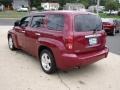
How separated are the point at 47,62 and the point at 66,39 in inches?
43.7

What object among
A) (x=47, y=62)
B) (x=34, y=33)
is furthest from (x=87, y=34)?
(x=34, y=33)

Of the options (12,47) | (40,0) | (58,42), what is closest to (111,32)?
(12,47)

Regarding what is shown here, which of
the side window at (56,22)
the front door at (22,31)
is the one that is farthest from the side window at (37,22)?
the front door at (22,31)

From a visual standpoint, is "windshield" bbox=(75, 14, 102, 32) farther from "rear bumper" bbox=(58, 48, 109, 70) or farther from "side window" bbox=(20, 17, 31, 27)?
"side window" bbox=(20, 17, 31, 27)

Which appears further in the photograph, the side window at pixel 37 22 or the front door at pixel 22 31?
the front door at pixel 22 31

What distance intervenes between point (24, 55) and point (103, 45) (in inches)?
125

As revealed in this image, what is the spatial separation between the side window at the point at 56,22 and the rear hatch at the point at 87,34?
0.38 meters

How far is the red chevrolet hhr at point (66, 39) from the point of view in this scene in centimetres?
599

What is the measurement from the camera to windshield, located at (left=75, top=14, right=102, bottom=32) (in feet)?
20.2

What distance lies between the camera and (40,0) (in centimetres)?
8544

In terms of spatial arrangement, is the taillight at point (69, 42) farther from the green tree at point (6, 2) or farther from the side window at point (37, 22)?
the green tree at point (6, 2)

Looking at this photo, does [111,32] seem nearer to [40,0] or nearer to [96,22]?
[96,22]

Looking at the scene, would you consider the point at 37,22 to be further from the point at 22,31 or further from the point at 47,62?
the point at 47,62

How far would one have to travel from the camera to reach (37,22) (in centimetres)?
724
